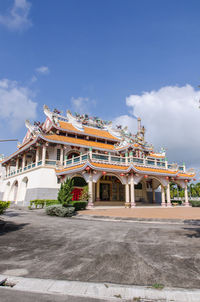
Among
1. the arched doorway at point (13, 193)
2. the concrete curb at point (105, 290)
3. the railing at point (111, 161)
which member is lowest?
the concrete curb at point (105, 290)

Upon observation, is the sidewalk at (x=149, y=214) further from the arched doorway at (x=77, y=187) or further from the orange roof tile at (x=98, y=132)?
the orange roof tile at (x=98, y=132)

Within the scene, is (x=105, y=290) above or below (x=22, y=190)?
below

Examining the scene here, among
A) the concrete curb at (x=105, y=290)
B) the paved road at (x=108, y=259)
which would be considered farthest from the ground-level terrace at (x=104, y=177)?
the concrete curb at (x=105, y=290)

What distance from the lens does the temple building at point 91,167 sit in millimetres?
21375

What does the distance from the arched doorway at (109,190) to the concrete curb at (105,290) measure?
21.5 metres

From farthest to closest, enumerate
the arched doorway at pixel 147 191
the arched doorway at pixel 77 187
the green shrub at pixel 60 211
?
1. the arched doorway at pixel 147 191
2. the arched doorway at pixel 77 187
3. the green shrub at pixel 60 211

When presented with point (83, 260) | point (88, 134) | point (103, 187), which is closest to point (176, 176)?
point (103, 187)

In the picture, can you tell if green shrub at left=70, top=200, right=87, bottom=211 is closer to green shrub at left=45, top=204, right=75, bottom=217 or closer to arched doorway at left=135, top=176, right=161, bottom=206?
green shrub at left=45, top=204, right=75, bottom=217

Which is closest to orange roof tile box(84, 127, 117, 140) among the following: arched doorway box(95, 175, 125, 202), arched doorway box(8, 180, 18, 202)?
arched doorway box(95, 175, 125, 202)

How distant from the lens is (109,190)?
26.2 meters

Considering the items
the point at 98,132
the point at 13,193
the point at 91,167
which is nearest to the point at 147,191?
the point at 98,132

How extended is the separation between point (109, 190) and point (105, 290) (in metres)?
23.2

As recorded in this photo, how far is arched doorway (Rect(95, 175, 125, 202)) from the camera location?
25573 mm

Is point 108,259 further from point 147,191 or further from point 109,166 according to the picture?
point 147,191
